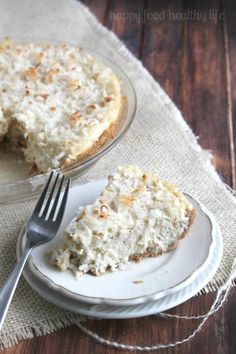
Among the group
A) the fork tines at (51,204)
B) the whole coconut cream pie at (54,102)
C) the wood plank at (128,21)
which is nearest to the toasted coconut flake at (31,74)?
the whole coconut cream pie at (54,102)

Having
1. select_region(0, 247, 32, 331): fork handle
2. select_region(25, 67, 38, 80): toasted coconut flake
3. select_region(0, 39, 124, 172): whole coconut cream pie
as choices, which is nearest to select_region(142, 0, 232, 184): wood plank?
select_region(0, 39, 124, 172): whole coconut cream pie

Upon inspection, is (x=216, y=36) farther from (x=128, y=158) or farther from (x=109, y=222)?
(x=109, y=222)

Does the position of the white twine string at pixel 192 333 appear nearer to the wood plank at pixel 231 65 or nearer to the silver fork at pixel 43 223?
the silver fork at pixel 43 223

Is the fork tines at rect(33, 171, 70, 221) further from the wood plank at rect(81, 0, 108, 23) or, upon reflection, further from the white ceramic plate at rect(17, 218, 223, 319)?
the wood plank at rect(81, 0, 108, 23)

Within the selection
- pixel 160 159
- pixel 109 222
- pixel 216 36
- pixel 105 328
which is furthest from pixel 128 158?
pixel 216 36

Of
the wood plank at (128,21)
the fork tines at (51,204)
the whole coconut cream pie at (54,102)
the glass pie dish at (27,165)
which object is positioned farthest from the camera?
the wood plank at (128,21)

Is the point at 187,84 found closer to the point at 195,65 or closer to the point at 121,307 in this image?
the point at 195,65
